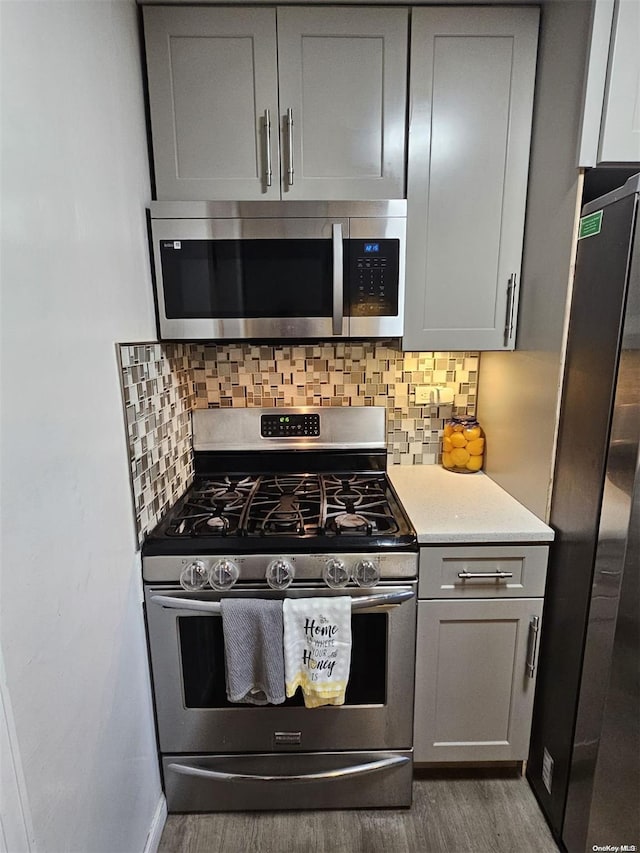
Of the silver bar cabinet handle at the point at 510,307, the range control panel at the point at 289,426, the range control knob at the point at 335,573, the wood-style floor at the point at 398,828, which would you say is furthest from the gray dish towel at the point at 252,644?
the silver bar cabinet handle at the point at 510,307

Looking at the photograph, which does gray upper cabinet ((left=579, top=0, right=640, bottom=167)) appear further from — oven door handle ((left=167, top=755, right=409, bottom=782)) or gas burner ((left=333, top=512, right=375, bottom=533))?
oven door handle ((left=167, top=755, right=409, bottom=782))

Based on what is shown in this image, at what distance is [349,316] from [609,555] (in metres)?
1.01

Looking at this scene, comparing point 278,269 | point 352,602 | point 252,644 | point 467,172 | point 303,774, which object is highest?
point 467,172

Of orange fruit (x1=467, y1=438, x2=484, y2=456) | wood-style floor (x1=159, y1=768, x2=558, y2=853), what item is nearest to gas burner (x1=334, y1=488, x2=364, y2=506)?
orange fruit (x1=467, y1=438, x2=484, y2=456)

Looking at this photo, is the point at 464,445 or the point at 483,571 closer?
the point at 483,571

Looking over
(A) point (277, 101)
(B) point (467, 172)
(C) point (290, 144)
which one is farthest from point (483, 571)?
(A) point (277, 101)

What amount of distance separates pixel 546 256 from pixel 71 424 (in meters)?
1.39

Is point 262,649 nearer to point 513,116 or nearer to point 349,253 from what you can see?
point 349,253

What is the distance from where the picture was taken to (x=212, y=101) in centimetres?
140

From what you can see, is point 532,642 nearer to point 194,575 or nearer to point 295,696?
point 295,696

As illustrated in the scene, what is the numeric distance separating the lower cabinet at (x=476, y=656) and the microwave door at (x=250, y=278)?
0.85 m

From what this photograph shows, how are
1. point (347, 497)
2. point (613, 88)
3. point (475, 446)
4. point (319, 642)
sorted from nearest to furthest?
point (613, 88)
point (319, 642)
point (347, 497)
point (475, 446)

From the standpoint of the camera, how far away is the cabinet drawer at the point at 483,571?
1.38 meters

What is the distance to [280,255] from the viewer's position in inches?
58.3
